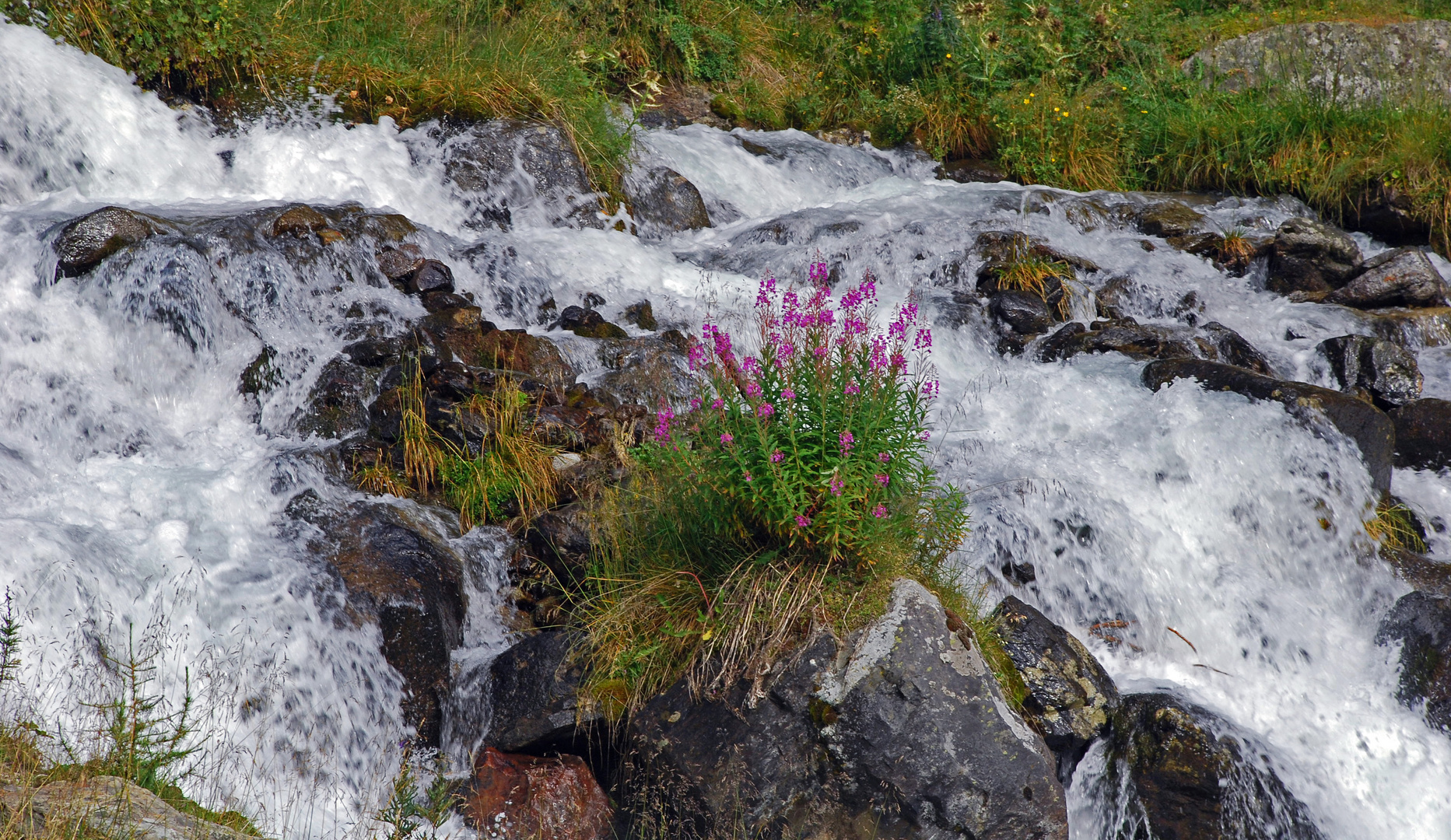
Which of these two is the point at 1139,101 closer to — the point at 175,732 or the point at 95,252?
the point at 95,252

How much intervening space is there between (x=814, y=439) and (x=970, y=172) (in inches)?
361

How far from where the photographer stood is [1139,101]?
12.3m

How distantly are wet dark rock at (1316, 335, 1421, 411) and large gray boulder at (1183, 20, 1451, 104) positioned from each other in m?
6.53

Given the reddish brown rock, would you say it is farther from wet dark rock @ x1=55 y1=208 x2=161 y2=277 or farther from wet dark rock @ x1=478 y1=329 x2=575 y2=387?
wet dark rock @ x1=55 y1=208 x2=161 y2=277

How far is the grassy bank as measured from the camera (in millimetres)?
9461

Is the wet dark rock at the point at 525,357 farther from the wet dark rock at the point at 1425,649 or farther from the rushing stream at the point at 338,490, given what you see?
Result: the wet dark rock at the point at 1425,649

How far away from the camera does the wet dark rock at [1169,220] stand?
10.2 meters

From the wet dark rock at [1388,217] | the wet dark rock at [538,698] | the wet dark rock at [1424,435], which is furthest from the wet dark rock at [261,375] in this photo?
the wet dark rock at [1388,217]

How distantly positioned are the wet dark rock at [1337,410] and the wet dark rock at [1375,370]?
0.82 meters

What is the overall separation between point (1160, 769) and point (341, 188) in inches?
→ 316

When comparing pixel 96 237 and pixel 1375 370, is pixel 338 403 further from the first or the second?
pixel 1375 370

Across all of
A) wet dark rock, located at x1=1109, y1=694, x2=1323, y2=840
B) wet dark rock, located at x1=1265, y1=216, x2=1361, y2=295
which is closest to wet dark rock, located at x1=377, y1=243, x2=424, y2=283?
wet dark rock, located at x1=1109, y1=694, x2=1323, y2=840

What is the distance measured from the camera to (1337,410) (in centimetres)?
651

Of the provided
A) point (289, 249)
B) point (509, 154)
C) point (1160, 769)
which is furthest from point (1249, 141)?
point (289, 249)
